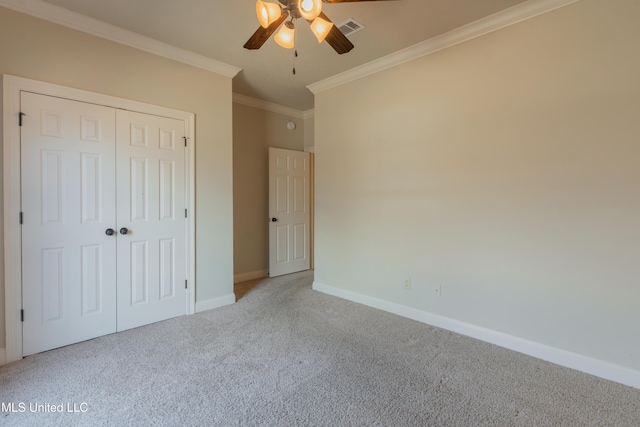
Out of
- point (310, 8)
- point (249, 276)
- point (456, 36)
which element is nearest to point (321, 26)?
point (310, 8)

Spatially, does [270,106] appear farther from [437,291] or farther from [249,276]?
[437,291]

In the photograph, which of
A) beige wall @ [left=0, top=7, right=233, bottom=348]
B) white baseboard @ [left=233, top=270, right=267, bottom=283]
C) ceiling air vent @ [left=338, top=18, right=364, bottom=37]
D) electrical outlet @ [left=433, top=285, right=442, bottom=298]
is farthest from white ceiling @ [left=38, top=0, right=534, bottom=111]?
white baseboard @ [left=233, top=270, right=267, bottom=283]

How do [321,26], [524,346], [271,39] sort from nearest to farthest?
[321,26] < [524,346] < [271,39]

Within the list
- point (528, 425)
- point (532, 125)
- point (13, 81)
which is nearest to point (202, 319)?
point (13, 81)

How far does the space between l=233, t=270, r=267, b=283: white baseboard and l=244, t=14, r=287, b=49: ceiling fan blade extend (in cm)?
323

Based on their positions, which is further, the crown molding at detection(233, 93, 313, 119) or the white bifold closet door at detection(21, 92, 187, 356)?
the crown molding at detection(233, 93, 313, 119)

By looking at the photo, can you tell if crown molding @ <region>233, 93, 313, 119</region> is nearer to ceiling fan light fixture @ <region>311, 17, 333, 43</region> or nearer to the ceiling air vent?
the ceiling air vent

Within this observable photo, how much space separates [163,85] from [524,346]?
4.02 metres

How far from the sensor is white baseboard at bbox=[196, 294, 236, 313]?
320cm

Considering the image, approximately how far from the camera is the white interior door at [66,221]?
7.43 ft

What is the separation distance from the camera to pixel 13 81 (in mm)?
2170

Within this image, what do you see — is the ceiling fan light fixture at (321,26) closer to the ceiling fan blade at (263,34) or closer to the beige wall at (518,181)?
the ceiling fan blade at (263,34)

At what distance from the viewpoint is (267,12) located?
171cm

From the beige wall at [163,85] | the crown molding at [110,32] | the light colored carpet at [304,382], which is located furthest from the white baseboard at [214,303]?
the crown molding at [110,32]
